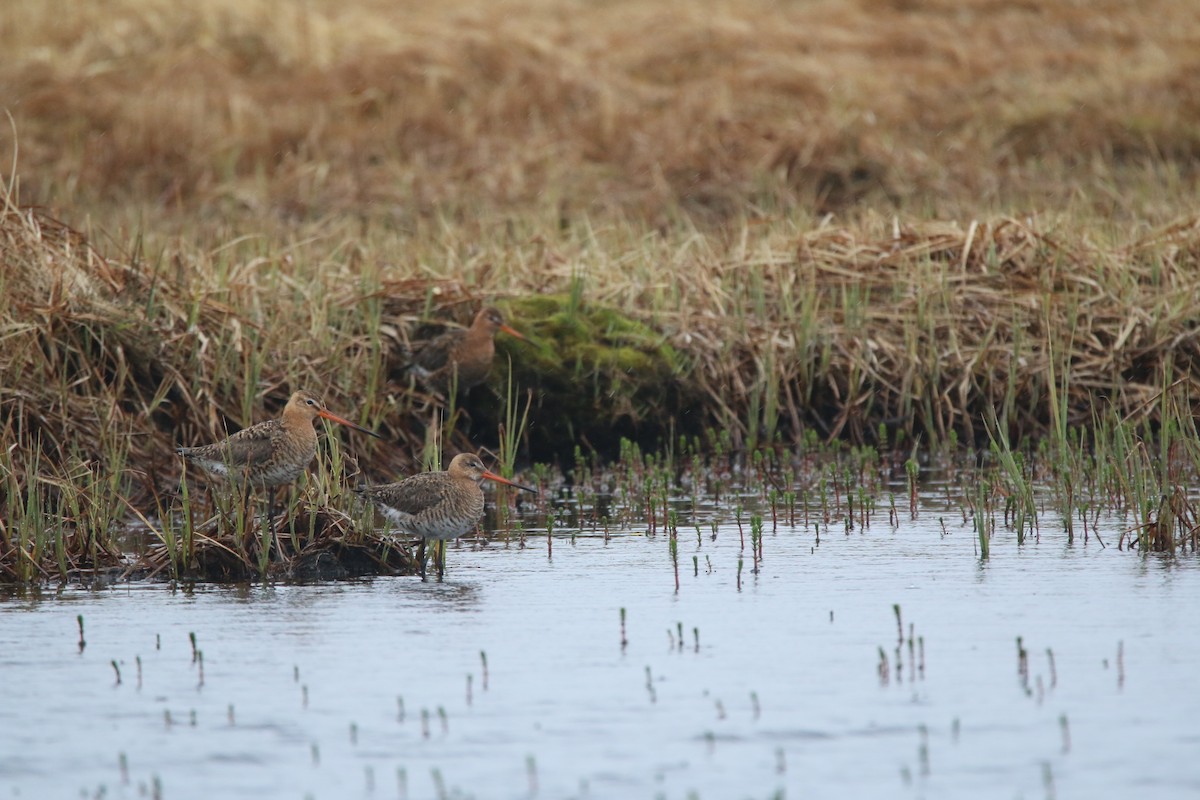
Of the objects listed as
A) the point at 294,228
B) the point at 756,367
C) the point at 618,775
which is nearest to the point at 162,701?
the point at 618,775

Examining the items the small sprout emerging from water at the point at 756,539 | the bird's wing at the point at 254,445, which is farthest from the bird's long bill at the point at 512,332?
the small sprout emerging from water at the point at 756,539

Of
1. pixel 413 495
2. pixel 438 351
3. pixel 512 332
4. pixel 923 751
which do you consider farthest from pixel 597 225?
pixel 923 751

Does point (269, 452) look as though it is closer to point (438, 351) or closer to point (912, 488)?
point (438, 351)

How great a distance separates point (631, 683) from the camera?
6.09m

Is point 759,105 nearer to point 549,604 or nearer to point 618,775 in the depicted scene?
point 549,604

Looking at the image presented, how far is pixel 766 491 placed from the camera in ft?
33.6

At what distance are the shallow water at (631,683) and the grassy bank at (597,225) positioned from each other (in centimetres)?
115

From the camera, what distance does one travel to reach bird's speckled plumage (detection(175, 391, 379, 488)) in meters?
8.27

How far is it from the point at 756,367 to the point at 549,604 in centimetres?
465

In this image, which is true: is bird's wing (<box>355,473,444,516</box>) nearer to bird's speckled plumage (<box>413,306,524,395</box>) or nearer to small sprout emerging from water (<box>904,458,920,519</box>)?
small sprout emerging from water (<box>904,458,920,519</box>)

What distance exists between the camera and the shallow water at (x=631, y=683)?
203 inches

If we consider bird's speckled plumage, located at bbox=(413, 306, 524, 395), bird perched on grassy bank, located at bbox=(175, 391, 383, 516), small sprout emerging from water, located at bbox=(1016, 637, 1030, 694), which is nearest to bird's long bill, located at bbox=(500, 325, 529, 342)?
bird's speckled plumage, located at bbox=(413, 306, 524, 395)

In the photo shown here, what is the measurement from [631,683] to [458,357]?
207 inches

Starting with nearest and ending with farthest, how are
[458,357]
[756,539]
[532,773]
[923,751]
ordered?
[532,773] → [923,751] → [756,539] → [458,357]
